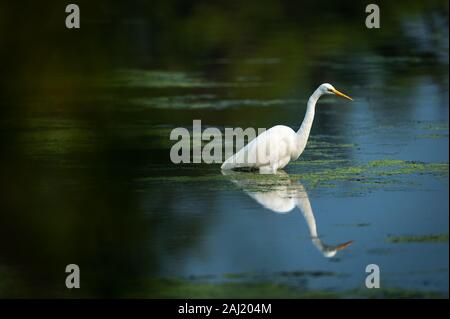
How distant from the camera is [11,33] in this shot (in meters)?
25.9

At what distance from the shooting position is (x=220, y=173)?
12078mm

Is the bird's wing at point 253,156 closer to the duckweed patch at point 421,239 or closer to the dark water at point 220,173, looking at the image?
the dark water at point 220,173

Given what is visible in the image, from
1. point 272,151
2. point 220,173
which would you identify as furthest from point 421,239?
point 220,173

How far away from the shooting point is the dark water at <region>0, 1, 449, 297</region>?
855cm

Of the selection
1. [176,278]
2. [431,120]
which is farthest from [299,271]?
[431,120]

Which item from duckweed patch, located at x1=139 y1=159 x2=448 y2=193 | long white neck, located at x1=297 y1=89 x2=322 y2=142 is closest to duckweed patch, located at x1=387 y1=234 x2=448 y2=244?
duckweed patch, located at x1=139 y1=159 x2=448 y2=193

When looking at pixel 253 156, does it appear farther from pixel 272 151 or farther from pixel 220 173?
pixel 220 173

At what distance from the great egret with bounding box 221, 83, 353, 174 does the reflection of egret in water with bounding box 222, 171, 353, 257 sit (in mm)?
112

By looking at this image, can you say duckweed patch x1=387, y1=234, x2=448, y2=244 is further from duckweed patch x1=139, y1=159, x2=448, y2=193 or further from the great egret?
the great egret

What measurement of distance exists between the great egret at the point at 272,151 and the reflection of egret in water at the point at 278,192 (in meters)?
0.11

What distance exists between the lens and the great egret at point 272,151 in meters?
11.9

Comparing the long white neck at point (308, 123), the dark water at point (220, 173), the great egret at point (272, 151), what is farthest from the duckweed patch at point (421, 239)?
the long white neck at point (308, 123)
